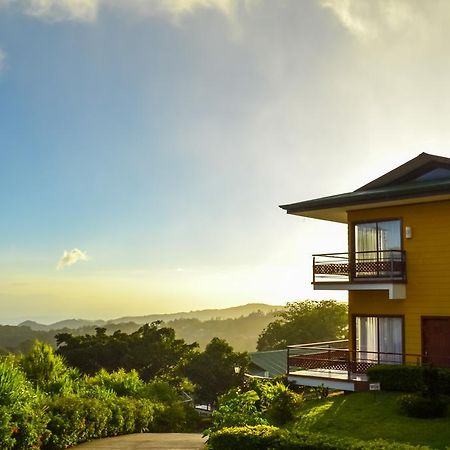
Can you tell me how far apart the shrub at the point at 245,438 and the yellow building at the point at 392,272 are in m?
9.70

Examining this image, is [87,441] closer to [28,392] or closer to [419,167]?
[28,392]

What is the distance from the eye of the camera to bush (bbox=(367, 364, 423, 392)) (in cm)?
2133

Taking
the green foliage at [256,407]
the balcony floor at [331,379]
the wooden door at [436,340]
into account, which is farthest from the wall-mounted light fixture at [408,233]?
the green foliage at [256,407]

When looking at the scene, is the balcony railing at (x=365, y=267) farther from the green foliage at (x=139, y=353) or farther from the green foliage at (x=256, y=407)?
the green foliage at (x=139, y=353)

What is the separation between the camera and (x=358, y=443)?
41.3 feet

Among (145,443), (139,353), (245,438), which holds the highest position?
(245,438)

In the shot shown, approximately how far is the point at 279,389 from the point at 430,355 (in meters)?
6.08

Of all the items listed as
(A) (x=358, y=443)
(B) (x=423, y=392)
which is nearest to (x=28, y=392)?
(A) (x=358, y=443)

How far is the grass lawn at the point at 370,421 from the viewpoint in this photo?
16312 millimetres

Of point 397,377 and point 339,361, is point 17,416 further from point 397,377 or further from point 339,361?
point 397,377

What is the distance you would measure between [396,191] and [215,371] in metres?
34.5

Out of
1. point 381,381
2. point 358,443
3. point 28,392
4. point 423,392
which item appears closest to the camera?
point 358,443

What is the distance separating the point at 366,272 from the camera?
82.3 ft

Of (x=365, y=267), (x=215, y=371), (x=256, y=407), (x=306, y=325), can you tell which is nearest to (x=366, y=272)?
(x=365, y=267)
